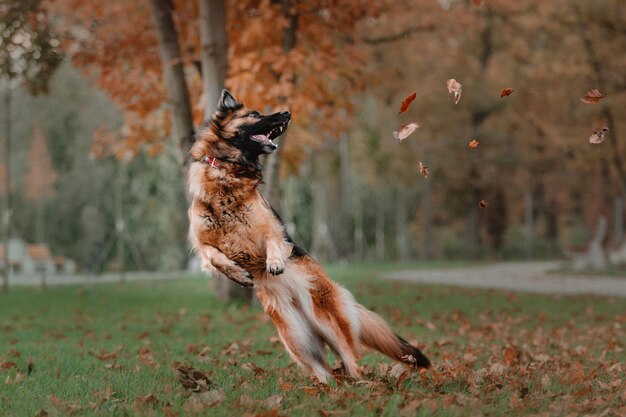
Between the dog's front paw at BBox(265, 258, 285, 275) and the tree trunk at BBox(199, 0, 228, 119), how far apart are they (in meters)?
8.60

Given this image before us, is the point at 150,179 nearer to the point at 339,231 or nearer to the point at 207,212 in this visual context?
the point at 339,231

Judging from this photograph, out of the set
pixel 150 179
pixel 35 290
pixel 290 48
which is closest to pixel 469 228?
pixel 150 179

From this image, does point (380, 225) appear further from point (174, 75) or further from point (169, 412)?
point (169, 412)

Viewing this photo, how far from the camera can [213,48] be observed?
45.0 feet

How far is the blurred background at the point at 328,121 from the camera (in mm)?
14625

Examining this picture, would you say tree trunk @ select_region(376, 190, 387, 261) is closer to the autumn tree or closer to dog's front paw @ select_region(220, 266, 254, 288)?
the autumn tree

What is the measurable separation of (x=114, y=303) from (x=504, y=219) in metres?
31.9

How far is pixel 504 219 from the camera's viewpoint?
44.8 meters

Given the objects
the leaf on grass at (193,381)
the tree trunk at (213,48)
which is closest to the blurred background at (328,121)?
the tree trunk at (213,48)

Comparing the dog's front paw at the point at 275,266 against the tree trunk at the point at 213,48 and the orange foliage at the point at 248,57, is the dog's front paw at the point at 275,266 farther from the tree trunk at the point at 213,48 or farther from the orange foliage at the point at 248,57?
the tree trunk at the point at 213,48

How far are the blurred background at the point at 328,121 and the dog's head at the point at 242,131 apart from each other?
8.73 feet

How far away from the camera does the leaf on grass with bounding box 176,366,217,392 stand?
19.0ft

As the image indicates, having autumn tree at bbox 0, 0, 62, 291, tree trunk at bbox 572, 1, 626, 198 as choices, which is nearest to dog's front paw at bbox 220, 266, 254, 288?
autumn tree at bbox 0, 0, 62, 291

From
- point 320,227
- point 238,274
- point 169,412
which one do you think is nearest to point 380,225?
point 320,227
